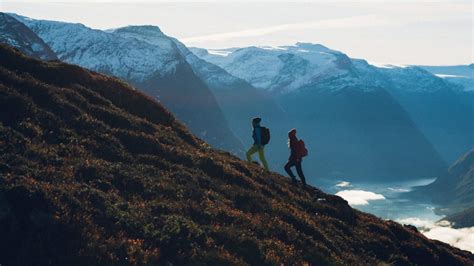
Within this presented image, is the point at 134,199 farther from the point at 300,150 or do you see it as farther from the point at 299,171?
the point at 299,171

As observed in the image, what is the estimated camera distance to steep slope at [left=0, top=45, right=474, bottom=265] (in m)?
17.7

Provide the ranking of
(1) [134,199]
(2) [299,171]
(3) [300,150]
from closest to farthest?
(1) [134,199], (3) [300,150], (2) [299,171]

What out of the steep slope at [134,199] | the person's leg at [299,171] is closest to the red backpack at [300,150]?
the person's leg at [299,171]

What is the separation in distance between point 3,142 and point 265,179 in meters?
15.3

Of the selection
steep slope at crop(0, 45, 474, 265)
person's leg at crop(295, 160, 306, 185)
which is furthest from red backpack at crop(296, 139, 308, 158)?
steep slope at crop(0, 45, 474, 265)

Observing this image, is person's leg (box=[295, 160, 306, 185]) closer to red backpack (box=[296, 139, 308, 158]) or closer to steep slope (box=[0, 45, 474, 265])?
red backpack (box=[296, 139, 308, 158])

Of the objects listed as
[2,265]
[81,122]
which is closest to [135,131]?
[81,122]

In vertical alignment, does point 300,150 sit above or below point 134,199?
above

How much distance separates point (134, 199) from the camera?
71.9ft

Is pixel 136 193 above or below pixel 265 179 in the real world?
below

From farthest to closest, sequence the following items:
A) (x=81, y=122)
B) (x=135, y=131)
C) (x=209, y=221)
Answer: (x=135, y=131), (x=81, y=122), (x=209, y=221)

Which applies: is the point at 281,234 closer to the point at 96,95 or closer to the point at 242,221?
the point at 242,221

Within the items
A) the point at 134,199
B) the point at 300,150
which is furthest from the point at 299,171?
the point at 134,199

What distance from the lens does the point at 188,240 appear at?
19.4 m
